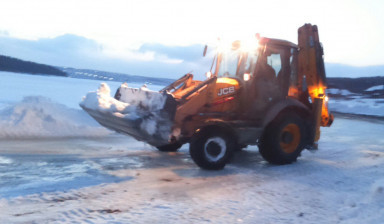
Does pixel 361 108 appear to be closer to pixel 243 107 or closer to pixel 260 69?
pixel 260 69

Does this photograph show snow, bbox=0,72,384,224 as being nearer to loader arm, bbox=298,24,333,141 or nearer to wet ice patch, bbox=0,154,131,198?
wet ice patch, bbox=0,154,131,198

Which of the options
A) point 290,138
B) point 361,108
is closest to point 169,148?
point 290,138

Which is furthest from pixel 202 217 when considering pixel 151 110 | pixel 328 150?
pixel 328 150

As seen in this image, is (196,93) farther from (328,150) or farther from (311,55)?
(328,150)

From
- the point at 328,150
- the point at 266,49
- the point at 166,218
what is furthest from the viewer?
the point at 328,150

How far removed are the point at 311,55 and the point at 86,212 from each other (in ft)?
19.2

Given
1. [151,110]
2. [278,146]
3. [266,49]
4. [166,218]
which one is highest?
[266,49]

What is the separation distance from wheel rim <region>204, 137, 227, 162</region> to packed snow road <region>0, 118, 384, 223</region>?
27 cm

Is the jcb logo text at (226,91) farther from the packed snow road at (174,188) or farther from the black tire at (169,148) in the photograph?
the black tire at (169,148)

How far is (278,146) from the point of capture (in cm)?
699

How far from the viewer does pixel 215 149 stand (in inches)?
248

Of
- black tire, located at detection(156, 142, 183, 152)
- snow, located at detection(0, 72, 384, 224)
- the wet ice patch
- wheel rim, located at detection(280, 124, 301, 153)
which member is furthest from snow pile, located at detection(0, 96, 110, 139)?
wheel rim, located at detection(280, 124, 301, 153)

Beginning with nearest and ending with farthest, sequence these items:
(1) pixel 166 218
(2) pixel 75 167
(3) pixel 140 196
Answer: (1) pixel 166 218 < (3) pixel 140 196 < (2) pixel 75 167

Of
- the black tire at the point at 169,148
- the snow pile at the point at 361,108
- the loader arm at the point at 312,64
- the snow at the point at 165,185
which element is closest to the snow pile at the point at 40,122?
the snow at the point at 165,185
